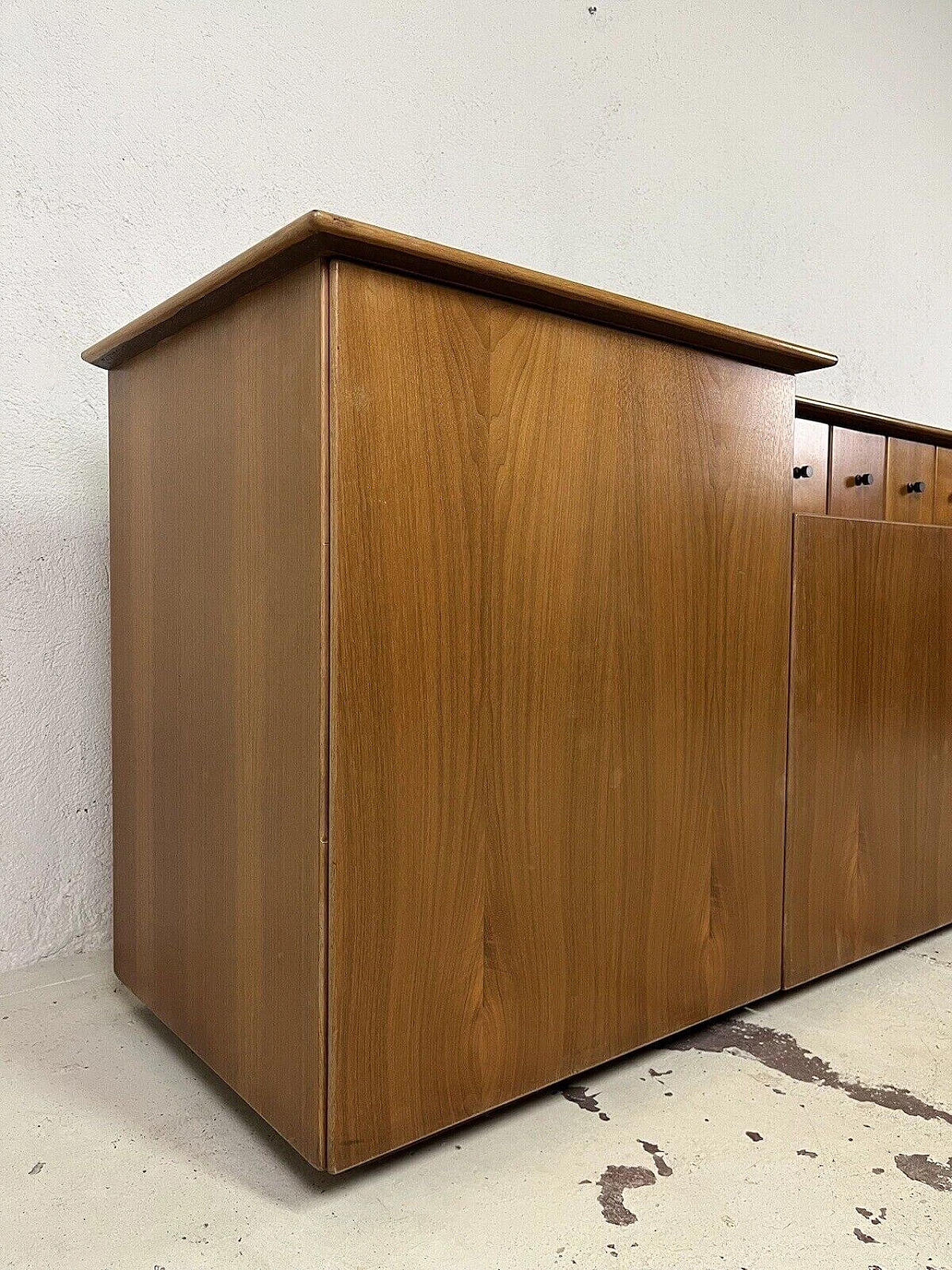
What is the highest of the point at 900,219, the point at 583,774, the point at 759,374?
the point at 900,219

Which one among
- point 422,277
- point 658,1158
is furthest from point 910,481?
point 658,1158

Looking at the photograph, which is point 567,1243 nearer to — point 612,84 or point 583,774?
point 583,774

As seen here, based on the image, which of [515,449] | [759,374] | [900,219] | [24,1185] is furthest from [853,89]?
[24,1185]

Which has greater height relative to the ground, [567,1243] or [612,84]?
[612,84]

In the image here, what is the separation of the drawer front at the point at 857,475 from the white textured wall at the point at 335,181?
829 millimetres

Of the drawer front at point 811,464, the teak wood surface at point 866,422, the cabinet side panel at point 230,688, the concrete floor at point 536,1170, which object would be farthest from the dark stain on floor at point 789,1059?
the teak wood surface at point 866,422

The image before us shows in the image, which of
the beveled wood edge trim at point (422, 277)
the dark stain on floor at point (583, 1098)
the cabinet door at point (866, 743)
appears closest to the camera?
the beveled wood edge trim at point (422, 277)

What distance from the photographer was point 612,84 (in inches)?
83.3

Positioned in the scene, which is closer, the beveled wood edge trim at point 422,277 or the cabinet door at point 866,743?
the beveled wood edge trim at point 422,277

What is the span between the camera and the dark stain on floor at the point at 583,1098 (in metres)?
1.10

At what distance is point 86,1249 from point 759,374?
1.22 m

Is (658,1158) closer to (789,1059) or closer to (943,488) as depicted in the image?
(789,1059)

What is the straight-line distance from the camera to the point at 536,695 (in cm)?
105

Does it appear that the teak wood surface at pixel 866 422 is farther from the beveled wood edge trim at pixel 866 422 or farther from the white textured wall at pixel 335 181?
the white textured wall at pixel 335 181
